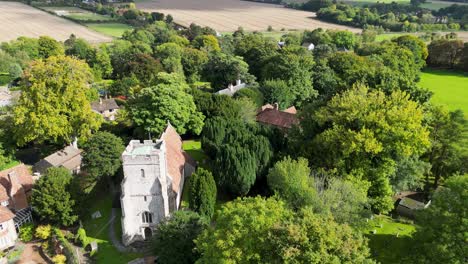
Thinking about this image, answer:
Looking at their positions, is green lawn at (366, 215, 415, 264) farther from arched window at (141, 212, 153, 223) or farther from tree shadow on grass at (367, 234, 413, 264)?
arched window at (141, 212, 153, 223)

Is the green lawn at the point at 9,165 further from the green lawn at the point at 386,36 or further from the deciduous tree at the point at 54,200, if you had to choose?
the green lawn at the point at 386,36

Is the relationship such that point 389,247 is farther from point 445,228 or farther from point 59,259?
point 59,259

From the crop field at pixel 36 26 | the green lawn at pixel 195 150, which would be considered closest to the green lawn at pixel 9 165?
the green lawn at pixel 195 150

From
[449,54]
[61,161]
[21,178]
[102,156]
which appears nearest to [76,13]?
[61,161]

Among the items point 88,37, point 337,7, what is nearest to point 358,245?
point 88,37

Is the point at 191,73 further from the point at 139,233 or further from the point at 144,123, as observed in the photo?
the point at 139,233

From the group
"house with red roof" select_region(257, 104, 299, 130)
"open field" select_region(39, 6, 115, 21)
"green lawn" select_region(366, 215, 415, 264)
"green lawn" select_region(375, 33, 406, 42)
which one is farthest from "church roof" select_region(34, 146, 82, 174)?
"open field" select_region(39, 6, 115, 21)
